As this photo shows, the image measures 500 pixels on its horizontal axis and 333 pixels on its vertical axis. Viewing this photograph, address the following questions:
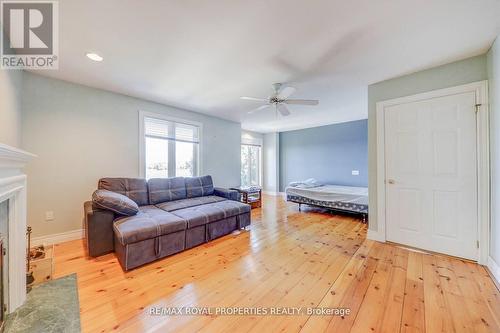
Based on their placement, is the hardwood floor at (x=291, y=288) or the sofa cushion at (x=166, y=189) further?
the sofa cushion at (x=166, y=189)

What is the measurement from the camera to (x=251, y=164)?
7.55 metres

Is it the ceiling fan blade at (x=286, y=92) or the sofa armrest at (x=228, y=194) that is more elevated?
the ceiling fan blade at (x=286, y=92)

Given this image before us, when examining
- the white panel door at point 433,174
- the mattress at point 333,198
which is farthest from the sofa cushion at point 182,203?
the white panel door at point 433,174

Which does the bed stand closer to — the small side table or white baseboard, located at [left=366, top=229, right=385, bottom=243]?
the small side table

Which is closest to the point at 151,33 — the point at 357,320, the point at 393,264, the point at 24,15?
the point at 24,15

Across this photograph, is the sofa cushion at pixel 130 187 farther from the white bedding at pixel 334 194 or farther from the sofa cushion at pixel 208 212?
the white bedding at pixel 334 194

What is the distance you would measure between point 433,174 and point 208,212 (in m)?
3.14

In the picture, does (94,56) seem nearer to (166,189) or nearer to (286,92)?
(166,189)

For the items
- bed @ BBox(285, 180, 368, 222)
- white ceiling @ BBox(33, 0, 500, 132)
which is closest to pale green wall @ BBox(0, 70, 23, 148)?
white ceiling @ BBox(33, 0, 500, 132)

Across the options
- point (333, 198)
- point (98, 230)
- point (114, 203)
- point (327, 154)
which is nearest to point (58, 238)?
point (98, 230)

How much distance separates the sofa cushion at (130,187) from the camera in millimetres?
3164

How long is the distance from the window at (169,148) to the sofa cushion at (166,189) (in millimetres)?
408

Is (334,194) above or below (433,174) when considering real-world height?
below

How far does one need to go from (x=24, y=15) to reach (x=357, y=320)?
377 cm
